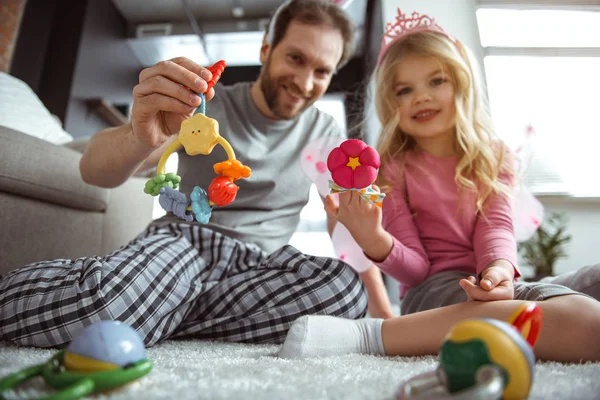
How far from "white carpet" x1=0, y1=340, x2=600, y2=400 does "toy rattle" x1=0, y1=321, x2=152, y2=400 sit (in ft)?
0.04

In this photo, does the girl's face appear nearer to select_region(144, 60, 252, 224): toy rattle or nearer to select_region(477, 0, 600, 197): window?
select_region(477, 0, 600, 197): window

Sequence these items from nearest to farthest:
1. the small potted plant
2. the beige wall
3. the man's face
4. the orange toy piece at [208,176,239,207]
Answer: the orange toy piece at [208,176,239,207], the man's face, the small potted plant, the beige wall

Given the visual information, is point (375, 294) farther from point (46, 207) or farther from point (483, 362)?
point (46, 207)

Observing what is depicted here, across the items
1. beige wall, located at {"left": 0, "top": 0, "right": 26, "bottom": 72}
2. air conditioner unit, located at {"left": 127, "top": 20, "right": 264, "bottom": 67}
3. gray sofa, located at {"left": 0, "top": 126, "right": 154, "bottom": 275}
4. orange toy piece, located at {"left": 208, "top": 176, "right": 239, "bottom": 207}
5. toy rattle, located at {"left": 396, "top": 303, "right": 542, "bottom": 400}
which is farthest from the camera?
air conditioner unit, located at {"left": 127, "top": 20, "right": 264, "bottom": 67}

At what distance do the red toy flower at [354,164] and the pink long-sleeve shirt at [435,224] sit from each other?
0.71ft

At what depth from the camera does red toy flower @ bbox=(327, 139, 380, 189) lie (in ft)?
1.89

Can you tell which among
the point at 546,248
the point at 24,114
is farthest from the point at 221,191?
the point at 546,248

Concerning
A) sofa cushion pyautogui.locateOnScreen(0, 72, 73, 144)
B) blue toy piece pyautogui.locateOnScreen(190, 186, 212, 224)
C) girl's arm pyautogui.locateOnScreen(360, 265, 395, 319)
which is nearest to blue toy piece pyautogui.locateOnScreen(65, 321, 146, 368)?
blue toy piece pyautogui.locateOnScreen(190, 186, 212, 224)

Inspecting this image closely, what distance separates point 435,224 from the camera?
866 mm

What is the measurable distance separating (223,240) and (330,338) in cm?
35

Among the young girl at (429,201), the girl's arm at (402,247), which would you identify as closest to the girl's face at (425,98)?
the young girl at (429,201)

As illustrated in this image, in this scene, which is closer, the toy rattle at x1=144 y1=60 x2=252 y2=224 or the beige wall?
the toy rattle at x1=144 y1=60 x2=252 y2=224

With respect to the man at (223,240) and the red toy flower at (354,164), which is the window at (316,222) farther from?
the red toy flower at (354,164)

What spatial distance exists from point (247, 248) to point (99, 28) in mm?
2653
